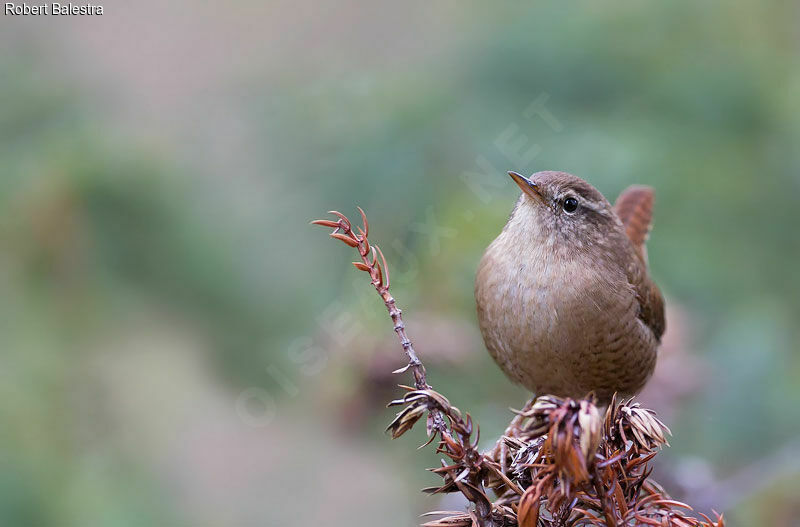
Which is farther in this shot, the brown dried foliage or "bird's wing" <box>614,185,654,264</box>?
"bird's wing" <box>614,185,654,264</box>

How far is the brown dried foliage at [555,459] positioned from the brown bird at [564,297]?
100cm

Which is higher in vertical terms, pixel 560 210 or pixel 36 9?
pixel 36 9

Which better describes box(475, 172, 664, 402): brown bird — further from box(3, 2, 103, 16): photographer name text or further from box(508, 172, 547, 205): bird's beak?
box(3, 2, 103, 16): photographer name text

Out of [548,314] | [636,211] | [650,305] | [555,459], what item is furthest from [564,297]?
[555,459]

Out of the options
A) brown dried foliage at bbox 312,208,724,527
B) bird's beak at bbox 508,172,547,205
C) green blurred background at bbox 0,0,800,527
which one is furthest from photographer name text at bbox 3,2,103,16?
brown dried foliage at bbox 312,208,724,527

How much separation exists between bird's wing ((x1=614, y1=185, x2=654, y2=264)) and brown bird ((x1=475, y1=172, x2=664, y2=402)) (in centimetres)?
45

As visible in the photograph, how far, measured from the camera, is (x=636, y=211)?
3.20 metres

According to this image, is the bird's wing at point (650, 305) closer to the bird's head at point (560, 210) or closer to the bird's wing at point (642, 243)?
the bird's wing at point (642, 243)

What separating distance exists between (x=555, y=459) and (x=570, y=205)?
150cm

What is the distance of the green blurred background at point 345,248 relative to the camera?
2611 mm

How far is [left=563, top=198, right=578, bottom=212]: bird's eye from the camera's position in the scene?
8.45 feet

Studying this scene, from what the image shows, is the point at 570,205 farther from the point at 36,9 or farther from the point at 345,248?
the point at 36,9

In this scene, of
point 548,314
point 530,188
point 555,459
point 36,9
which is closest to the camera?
point 555,459

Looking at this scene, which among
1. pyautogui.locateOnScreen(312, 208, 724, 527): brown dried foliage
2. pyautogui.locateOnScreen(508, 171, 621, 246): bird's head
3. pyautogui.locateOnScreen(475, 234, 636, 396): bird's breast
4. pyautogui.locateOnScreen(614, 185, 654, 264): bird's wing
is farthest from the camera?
pyautogui.locateOnScreen(614, 185, 654, 264): bird's wing
